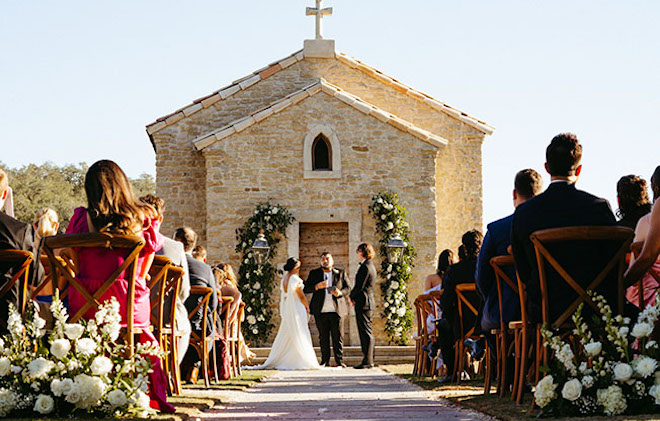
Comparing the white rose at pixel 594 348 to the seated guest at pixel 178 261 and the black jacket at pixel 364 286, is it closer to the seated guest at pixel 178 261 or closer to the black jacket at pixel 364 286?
the seated guest at pixel 178 261

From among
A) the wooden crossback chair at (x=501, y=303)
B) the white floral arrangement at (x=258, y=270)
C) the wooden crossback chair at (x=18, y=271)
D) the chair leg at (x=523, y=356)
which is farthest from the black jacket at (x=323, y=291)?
the wooden crossback chair at (x=18, y=271)

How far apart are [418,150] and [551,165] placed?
521 inches

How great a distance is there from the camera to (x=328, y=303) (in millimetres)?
14844

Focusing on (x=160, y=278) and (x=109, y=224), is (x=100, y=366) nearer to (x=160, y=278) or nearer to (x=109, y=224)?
(x=109, y=224)

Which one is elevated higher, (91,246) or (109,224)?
(109,224)

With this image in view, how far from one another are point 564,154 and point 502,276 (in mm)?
1185

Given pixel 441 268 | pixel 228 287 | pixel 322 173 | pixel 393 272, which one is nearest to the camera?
pixel 441 268

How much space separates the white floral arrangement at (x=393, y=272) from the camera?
18.1m

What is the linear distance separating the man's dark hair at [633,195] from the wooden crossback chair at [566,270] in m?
1.57

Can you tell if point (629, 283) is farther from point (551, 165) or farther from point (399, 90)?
point (399, 90)

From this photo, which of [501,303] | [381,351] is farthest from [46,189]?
[501,303]

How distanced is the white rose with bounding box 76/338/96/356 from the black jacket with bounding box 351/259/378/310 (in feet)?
31.1

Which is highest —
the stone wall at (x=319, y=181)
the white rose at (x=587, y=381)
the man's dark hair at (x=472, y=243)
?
the stone wall at (x=319, y=181)

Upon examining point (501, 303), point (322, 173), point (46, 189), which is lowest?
point (501, 303)
